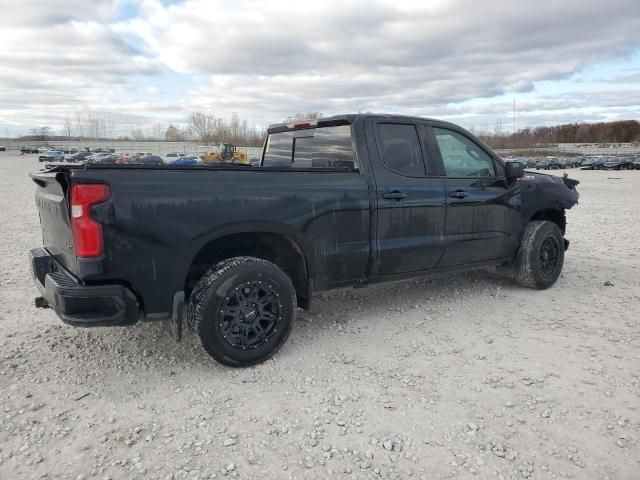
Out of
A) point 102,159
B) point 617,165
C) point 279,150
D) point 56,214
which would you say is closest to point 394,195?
point 279,150

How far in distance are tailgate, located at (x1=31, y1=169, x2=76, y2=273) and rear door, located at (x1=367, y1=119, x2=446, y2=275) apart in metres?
2.33

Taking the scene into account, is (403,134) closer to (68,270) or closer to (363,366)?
(363,366)

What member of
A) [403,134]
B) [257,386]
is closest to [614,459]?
[257,386]

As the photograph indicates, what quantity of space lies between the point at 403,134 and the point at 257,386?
2.57m

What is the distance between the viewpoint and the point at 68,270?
353 centimetres

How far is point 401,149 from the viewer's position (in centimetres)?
459

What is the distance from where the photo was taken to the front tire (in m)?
3.47

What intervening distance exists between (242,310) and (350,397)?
96 centimetres

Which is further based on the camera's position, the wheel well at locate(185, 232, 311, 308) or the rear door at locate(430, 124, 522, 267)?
the rear door at locate(430, 124, 522, 267)

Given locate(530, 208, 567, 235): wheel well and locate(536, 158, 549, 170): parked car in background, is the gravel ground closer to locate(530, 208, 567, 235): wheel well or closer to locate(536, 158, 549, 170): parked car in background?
locate(530, 208, 567, 235): wheel well

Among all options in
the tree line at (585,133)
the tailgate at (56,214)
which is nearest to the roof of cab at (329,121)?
the tailgate at (56,214)

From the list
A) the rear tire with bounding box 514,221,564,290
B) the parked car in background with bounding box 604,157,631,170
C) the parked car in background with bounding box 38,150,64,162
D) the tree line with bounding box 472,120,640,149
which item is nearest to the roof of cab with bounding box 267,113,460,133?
the rear tire with bounding box 514,221,564,290

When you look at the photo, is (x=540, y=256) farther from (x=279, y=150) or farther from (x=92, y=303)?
(x=92, y=303)

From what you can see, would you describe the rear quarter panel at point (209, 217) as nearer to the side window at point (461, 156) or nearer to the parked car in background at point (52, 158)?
the side window at point (461, 156)
